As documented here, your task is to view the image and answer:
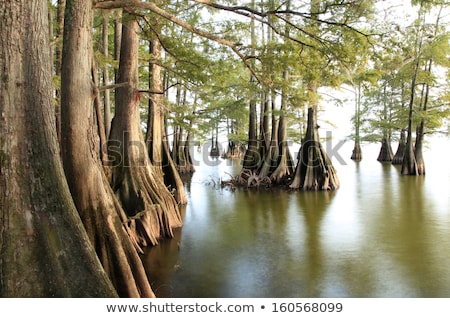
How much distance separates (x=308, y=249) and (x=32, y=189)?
4345mm

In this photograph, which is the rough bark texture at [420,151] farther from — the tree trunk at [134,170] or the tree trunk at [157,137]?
the tree trunk at [134,170]

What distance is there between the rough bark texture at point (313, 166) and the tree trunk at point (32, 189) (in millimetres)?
9726

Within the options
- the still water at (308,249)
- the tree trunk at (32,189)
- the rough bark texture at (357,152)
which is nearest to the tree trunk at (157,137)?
the still water at (308,249)

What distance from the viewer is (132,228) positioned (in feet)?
18.2

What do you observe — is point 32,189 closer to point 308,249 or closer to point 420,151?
point 308,249

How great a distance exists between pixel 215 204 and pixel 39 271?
742 centimetres

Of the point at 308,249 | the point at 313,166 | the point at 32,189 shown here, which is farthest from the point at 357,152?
the point at 32,189

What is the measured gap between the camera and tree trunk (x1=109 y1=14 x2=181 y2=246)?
6004mm

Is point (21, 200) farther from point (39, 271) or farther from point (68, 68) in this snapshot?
point (68, 68)

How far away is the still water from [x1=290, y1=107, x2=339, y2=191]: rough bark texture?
1419 millimetres

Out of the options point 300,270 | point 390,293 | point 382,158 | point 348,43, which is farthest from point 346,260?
point 382,158

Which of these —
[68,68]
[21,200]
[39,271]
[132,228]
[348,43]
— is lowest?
[132,228]

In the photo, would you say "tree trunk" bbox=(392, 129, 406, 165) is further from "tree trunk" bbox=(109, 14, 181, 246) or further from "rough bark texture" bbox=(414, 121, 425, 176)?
"tree trunk" bbox=(109, 14, 181, 246)

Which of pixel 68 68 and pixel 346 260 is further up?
pixel 68 68
